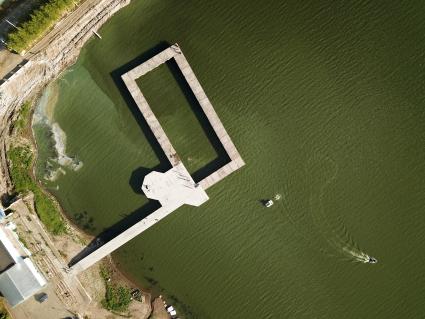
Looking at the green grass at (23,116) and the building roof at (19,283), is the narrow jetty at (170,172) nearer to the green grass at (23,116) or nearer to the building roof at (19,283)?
the building roof at (19,283)

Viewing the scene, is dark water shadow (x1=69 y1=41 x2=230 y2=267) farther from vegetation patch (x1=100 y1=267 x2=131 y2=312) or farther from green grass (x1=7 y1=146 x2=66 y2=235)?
green grass (x1=7 y1=146 x2=66 y2=235)

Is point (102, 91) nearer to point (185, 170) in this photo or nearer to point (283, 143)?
point (185, 170)

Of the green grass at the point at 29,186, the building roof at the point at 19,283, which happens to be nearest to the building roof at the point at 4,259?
the building roof at the point at 19,283

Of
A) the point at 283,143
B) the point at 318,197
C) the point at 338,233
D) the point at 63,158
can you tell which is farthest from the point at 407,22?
the point at 63,158

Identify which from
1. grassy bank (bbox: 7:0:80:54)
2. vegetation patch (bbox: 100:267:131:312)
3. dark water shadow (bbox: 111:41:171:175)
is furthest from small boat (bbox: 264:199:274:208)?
grassy bank (bbox: 7:0:80:54)

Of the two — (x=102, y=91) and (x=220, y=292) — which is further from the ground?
(x=102, y=91)
